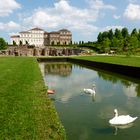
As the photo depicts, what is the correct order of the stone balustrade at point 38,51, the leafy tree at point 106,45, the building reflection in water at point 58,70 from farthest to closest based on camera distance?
the stone balustrade at point 38,51 → the leafy tree at point 106,45 → the building reflection in water at point 58,70

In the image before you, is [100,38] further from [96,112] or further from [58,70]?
[96,112]

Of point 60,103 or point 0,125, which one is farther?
point 60,103

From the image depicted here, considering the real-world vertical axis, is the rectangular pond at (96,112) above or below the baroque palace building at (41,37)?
below

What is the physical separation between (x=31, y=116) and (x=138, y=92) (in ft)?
40.3

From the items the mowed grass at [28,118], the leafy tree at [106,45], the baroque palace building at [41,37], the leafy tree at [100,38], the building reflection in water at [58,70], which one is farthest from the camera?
the baroque palace building at [41,37]

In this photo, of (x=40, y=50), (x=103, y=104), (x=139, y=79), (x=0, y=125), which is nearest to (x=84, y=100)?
(x=103, y=104)

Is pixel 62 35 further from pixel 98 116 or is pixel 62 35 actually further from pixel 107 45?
pixel 98 116

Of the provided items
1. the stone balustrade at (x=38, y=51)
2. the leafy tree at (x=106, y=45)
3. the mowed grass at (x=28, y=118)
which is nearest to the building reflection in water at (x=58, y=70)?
the mowed grass at (x=28, y=118)

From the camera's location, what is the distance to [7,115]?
1002cm

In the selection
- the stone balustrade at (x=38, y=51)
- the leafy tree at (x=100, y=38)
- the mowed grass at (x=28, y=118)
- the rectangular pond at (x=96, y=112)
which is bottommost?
the stone balustrade at (x=38, y=51)

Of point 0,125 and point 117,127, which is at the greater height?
point 0,125

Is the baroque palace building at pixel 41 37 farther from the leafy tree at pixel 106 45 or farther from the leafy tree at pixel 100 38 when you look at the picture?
the leafy tree at pixel 106 45

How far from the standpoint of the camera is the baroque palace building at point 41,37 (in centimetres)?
17838

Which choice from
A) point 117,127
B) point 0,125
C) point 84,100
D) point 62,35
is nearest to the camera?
point 0,125
